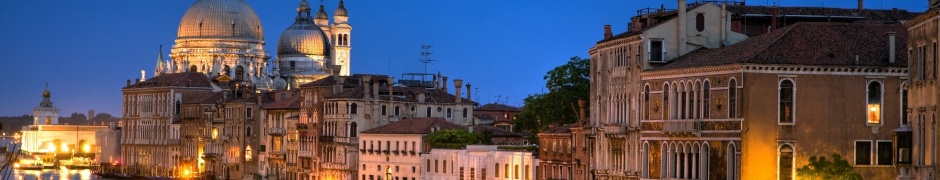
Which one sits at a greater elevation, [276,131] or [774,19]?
[774,19]

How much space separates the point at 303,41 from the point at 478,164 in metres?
81.0

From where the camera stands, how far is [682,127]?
165 feet

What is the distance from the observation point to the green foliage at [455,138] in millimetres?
77125

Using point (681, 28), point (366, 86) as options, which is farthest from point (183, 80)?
point (681, 28)

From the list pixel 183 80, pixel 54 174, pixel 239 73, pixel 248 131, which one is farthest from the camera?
pixel 54 174

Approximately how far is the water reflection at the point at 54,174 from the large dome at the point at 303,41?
16120 millimetres

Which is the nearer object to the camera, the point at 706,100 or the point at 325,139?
the point at 706,100

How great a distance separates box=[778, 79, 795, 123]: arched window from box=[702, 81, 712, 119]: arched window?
1958 millimetres

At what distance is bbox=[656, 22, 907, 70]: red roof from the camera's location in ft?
155

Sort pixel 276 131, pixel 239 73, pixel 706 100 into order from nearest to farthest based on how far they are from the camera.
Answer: pixel 706 100 < pixel 276 131 < pixel 239 73

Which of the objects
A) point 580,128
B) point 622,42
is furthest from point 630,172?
point 580,128

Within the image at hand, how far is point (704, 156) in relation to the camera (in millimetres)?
49281

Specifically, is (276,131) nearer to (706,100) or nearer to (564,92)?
(564,92)

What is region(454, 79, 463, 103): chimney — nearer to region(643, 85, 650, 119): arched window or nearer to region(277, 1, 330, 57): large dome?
region(643, 85, 650, 119): arched window
